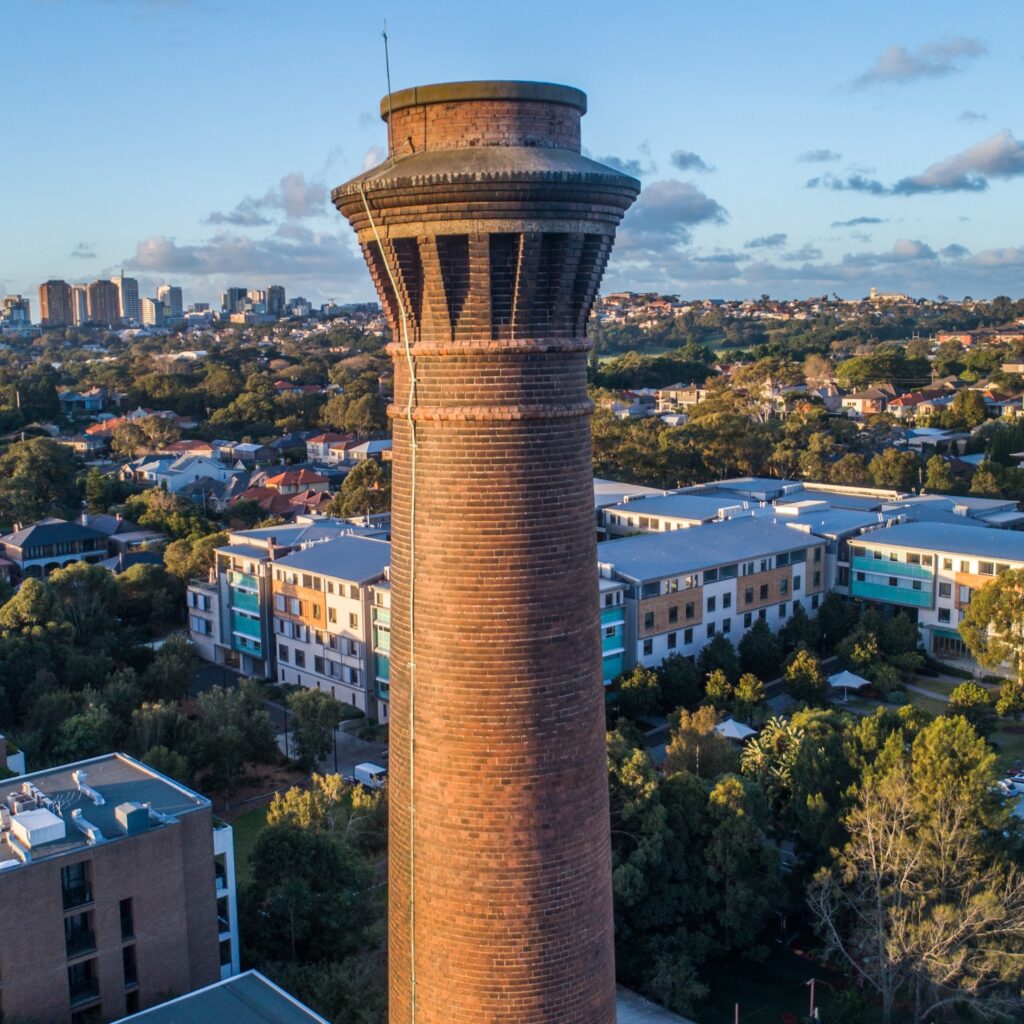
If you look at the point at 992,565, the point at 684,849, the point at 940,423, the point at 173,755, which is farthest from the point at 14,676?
the point at 940,423

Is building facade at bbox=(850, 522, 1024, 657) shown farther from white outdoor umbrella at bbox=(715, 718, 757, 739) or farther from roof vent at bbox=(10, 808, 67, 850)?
roof vent at bbox=(10, 808, 67, 850)

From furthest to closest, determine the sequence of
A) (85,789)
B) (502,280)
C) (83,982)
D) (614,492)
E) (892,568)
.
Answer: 1. (614,492)
2. (892,568)
3. (85,789)
4. (83,982)
5. (502,280)

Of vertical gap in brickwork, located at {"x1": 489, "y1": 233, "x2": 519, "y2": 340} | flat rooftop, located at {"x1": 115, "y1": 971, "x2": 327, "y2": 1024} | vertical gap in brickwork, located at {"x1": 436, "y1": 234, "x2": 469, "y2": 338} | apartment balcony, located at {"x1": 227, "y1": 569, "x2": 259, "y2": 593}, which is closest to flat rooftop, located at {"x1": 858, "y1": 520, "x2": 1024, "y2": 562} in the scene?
apartment balcony, located at {"x1": 227, "y1": 569, "x2": 259, "y2": 593}

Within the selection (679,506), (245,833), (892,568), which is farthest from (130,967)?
(679,506)

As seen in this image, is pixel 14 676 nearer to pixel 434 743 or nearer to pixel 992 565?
pixel 434 743

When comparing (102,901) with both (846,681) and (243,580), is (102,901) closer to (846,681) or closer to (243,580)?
(243,580)

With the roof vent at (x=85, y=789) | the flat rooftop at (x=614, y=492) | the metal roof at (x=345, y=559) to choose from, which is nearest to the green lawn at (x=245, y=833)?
the roof vent at (x=85, y=789)

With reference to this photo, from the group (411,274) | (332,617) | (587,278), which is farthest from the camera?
(332,617)
